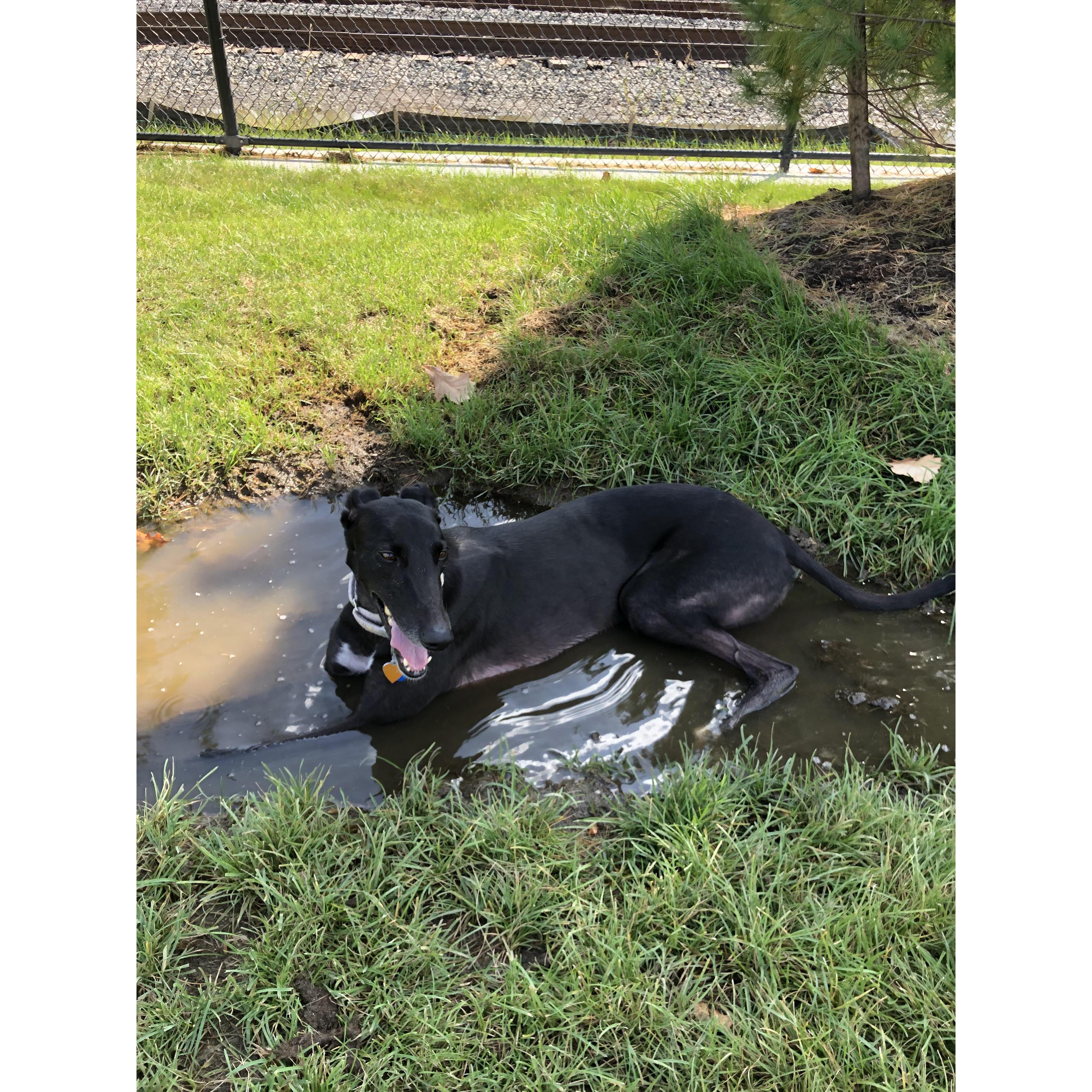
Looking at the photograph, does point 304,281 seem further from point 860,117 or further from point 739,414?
point 860,117

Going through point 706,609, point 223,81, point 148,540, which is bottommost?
point 706,609

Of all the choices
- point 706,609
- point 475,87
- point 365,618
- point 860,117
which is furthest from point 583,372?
point 475,87

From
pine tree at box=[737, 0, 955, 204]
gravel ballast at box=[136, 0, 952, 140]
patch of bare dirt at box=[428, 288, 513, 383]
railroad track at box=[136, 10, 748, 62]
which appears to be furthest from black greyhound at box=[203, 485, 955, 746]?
railroad track at box=[136, 10, 748, 62]

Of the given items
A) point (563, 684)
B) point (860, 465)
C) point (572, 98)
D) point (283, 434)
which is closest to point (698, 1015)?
point (563, 684)

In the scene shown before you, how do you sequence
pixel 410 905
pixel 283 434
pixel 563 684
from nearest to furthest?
pixel 410 905
pixel 563 684
pixel 283 434

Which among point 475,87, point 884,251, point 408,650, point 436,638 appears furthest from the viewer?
point 475,87

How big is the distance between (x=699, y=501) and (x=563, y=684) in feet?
3.10

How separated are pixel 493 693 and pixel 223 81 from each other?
29.4ft

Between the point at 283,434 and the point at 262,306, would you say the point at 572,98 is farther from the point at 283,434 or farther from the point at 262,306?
the point at 283,434

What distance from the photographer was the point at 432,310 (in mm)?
5512

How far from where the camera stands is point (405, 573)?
2760 millimetres

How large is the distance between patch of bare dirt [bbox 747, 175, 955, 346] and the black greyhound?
2.06 m

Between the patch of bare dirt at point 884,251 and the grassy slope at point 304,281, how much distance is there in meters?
1.08

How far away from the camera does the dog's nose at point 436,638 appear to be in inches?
105
